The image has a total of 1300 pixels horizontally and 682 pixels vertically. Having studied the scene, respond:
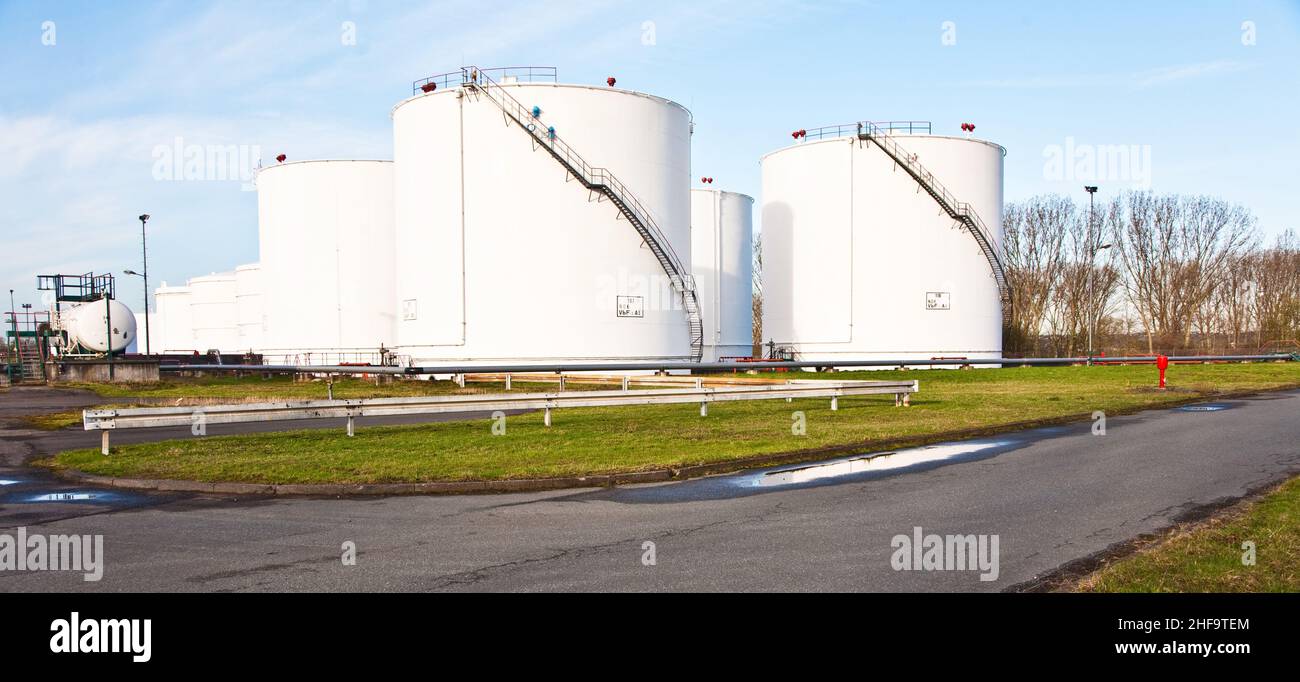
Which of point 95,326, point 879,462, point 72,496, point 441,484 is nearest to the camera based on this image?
point 72,496

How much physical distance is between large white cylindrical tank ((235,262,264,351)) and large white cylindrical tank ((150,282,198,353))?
2052 centimetres

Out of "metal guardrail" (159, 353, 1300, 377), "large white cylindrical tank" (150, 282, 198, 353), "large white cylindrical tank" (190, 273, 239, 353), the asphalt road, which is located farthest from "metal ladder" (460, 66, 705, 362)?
"large white cylindrical tank" (150, 282, 198, 353)

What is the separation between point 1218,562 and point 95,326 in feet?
178

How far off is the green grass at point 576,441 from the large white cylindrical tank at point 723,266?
26.7 m

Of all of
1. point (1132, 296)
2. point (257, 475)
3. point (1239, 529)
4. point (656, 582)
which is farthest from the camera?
point (1132, 296)

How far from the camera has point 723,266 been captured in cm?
5116

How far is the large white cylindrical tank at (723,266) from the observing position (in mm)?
49844

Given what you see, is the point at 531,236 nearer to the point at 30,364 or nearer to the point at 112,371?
the point at 112,371

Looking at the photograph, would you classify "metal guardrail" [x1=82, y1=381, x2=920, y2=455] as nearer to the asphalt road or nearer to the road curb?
the road curb

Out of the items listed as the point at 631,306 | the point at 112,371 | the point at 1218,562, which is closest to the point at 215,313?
the point at 112,371
